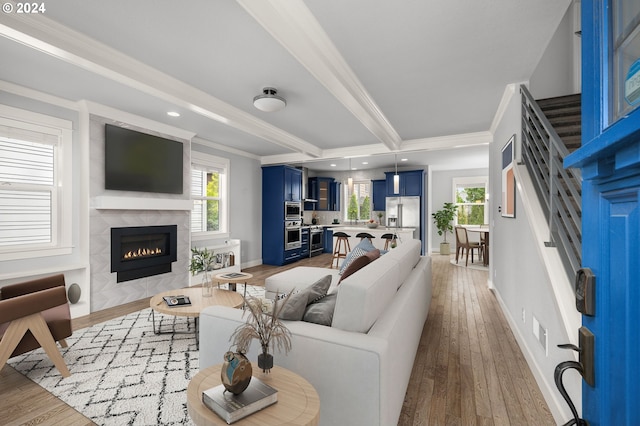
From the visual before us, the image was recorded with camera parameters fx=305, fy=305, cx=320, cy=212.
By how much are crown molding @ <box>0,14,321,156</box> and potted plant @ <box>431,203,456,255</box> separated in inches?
260

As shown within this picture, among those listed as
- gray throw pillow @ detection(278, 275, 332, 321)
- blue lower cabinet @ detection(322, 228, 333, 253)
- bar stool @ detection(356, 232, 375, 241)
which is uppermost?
bar stool @ detection(356, 232, 375, 241)

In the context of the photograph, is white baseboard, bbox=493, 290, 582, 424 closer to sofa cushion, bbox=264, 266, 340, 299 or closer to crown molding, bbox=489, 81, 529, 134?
sofa cushion, bbox=264, 266, 340, 299

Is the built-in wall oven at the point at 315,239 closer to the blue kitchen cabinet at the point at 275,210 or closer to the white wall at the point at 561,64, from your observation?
the blue kitchen cabinet at the point at 275,210

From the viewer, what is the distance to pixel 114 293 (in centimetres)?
412

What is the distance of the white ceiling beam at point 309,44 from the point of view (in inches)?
82.5

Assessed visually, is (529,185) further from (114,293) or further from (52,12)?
(114,293)

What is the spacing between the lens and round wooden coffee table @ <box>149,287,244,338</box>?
268 cm

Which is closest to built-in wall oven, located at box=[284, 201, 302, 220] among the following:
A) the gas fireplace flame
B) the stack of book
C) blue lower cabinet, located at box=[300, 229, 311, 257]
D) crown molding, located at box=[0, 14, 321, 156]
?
blue lower cabinet, located at box=[300, 229, 311, 257]

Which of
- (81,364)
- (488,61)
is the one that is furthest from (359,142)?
(81,364)

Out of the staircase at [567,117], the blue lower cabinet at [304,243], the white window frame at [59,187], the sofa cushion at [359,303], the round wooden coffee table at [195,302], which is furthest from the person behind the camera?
the blue lower cabinet at [304,243]

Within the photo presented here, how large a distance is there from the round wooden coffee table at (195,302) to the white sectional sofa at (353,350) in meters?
0.83

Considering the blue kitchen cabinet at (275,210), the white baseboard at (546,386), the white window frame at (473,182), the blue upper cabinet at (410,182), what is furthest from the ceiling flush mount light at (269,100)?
the white window frame at (473,182)

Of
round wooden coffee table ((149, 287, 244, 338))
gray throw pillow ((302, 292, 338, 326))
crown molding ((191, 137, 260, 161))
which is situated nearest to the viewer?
gray throw pillow ((302, 292, 338, 326))

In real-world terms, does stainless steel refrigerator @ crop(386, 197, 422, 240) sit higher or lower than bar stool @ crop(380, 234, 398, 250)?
higher
